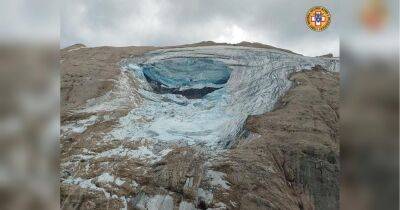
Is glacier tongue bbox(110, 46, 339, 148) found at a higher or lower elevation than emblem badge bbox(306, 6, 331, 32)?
lower

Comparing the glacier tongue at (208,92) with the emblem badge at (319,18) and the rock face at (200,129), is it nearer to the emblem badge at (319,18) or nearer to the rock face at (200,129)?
the rock face at (200,129)

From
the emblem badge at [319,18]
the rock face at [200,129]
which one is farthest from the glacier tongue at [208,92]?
the emblem badge at [319,18]

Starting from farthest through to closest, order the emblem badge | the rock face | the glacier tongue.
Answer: the glacier tongue, the rock face, the emblem badge

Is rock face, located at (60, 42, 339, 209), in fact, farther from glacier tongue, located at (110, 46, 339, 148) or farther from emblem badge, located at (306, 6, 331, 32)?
emblem badge, located at (306, 6, 331, 32)

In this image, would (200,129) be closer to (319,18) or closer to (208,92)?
(208,92)

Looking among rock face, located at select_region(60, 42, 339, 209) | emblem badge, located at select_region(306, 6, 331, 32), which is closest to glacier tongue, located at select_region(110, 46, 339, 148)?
rock face, located at select_region(60, 42, 339, 209)

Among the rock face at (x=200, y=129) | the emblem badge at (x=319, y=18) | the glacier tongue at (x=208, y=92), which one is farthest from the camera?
the glacier tongue at (x=208, y=92)

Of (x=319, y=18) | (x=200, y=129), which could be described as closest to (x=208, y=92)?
(x=200, y=129)
